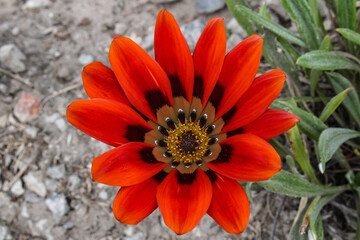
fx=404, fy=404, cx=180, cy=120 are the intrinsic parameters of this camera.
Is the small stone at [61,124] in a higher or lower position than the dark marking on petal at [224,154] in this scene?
lower

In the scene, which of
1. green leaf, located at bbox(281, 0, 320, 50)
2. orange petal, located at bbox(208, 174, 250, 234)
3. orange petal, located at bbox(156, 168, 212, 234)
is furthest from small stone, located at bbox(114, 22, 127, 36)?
orange petal, located at bbox(208, 174, 250, 234)

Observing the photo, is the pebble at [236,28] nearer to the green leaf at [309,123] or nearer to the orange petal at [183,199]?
the green leaf at [309,123]

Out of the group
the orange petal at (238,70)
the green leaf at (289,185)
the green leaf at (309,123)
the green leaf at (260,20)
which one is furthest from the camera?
the green leaf at (260,20)

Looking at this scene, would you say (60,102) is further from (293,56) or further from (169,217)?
(169,217)

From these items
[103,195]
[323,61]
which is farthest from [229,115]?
[103,195]

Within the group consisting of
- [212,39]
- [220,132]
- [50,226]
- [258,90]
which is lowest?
[50,226]

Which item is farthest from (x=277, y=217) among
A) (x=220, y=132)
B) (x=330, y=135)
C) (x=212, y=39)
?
(x=212, y=39)

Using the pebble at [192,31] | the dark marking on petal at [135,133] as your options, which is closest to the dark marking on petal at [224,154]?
the dark marking on petal at [135,133]
